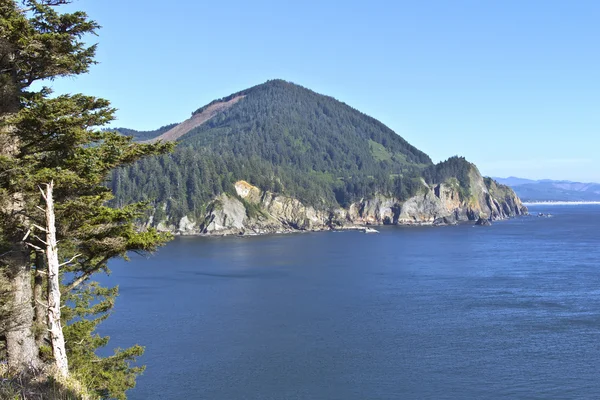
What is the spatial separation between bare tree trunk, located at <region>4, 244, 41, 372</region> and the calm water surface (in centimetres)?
2395

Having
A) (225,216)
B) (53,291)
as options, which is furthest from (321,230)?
(53,291)

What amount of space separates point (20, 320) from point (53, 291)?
226 centimetres

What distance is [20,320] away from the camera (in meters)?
12.4

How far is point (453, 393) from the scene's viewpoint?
Answer: 34750 mm

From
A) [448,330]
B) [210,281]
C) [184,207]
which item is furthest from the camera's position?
[184,207]

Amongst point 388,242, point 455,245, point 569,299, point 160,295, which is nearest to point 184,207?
point 388,242

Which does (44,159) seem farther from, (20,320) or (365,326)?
(365,326)

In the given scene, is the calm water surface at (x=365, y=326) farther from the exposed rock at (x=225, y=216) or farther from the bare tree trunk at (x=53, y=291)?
the exposed rock at (x=225, y=216)

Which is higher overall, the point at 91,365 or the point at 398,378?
the point at 91,365

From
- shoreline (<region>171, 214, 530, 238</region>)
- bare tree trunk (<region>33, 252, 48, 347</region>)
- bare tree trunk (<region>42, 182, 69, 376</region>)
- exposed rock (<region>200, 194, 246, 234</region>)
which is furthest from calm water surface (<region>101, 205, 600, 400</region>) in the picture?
exposed rock (<region>200, 194, 246, 234</region>)

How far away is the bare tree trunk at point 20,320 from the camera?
12344 millimetres

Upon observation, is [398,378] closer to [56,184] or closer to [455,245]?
[56,184]

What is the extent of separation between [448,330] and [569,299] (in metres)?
18.6

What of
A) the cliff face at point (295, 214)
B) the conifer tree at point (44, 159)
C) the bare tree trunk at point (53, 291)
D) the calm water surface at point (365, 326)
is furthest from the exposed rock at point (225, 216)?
the bare tree trunk at point (53, 291)
